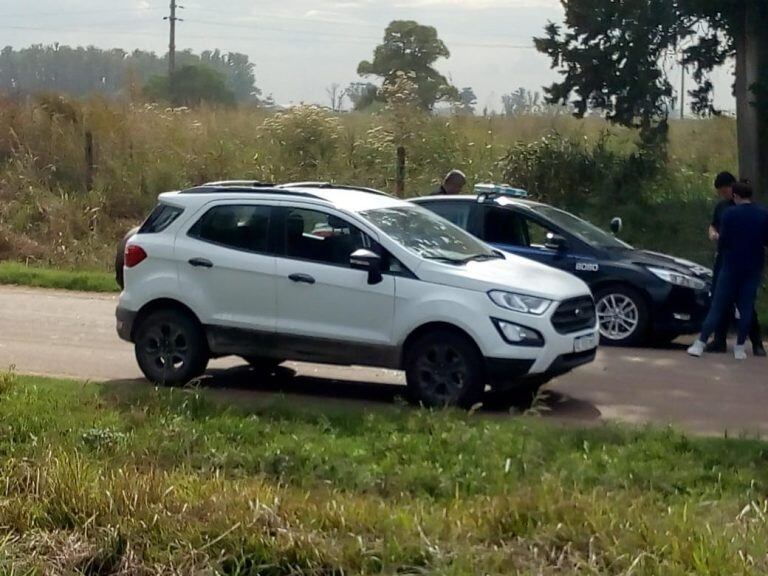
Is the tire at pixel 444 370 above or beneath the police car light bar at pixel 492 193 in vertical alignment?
beneath

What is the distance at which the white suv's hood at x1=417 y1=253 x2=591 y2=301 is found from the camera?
35.9 feet

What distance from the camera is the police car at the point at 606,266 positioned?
582 inches

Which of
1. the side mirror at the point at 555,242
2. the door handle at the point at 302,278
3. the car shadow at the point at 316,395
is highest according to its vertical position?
the side mirror at the point at 555,242

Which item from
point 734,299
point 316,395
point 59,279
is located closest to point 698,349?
point 734,299

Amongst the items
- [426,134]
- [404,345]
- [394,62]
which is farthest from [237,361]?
[394,62]

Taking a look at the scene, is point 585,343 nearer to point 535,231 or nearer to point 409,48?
point 535,231

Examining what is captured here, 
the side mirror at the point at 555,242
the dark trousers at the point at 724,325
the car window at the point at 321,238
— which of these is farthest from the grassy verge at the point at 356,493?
the side mirror at the point at 555,242

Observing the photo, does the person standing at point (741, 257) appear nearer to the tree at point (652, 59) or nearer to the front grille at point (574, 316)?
the front grille at point (574, 316)

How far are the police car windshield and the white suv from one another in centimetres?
317

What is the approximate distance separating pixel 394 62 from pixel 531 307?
4142 centimetres

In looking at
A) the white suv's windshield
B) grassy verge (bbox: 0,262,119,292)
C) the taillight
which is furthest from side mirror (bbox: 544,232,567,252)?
grassy verge (bbox: 0,262,119,292)

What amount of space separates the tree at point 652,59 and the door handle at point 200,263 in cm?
1253

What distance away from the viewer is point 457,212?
50.3 ft

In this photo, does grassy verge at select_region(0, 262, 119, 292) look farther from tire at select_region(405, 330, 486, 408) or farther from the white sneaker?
tire at select_region(405, 330, 486, 408)
